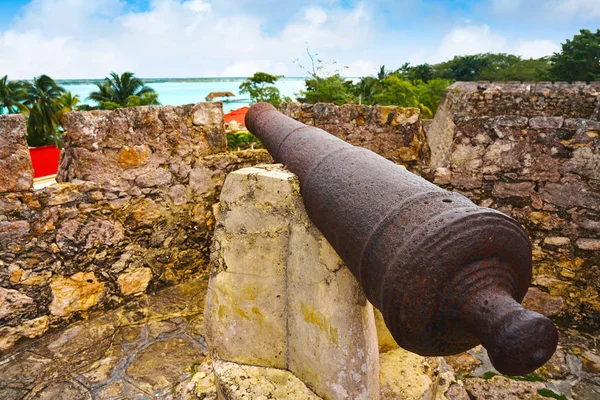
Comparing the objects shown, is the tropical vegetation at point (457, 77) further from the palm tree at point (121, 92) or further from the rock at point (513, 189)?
the palm tree at point (121, 92)

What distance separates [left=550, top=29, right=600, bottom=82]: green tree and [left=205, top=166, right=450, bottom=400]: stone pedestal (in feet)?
111

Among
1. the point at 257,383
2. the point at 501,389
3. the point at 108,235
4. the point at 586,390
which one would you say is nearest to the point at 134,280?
the point at 108,235

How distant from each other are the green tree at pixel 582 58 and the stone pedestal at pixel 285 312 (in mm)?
33719

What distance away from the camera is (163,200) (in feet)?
13.4

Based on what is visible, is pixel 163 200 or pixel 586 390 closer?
pixel 586 390

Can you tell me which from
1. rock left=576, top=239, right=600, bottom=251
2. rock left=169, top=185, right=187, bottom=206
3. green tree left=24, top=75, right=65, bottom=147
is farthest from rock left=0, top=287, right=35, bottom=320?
green tree left=24, top=75, right=65, bottom=147

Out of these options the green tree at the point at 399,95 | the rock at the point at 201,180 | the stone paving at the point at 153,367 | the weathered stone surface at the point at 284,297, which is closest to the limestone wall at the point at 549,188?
the stone paving at the point at 153,367

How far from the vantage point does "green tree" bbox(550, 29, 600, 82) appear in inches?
1123

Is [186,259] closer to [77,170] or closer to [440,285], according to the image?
[77,170]

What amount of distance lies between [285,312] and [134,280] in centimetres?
230

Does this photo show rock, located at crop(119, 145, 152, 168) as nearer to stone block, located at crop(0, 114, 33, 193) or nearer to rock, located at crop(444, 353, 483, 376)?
stone block, located at crop(0, 114, 33, 193)

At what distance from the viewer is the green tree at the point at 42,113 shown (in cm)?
2898

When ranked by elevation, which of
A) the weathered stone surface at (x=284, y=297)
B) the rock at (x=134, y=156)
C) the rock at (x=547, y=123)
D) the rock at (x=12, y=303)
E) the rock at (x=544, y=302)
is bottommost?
the rock at (x=544, y=302)

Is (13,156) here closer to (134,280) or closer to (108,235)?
(108,235)
